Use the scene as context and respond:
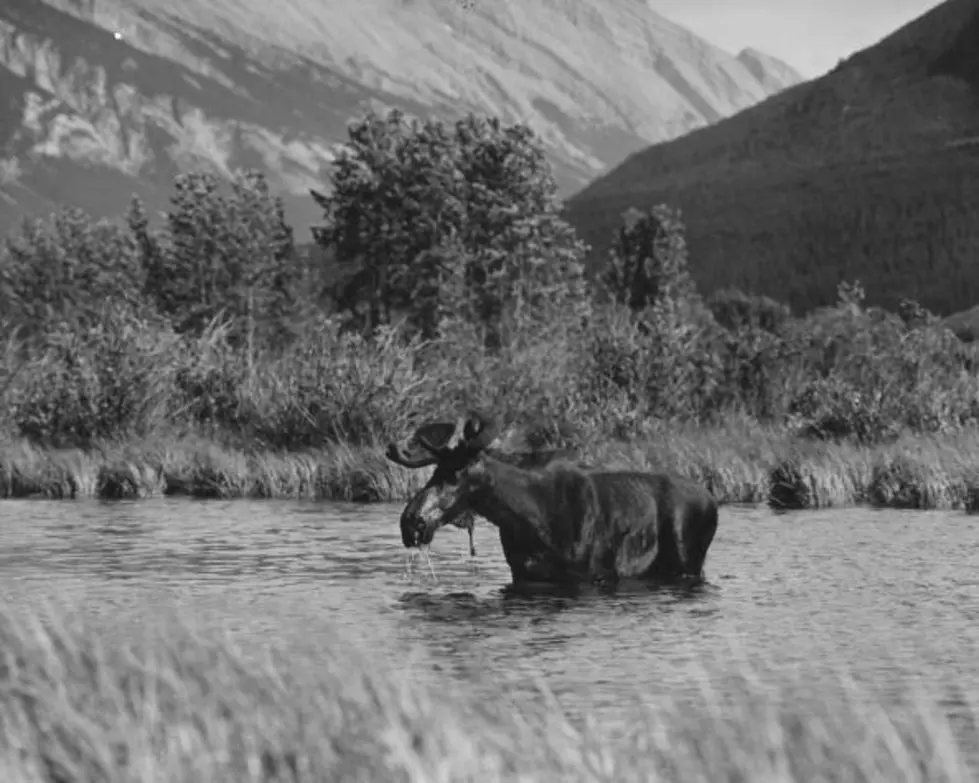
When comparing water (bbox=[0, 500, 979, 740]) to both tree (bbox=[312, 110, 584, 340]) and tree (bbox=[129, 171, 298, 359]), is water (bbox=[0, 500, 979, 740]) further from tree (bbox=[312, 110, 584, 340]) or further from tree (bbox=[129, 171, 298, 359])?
tree (bbox=[129, 171, 298, 359])

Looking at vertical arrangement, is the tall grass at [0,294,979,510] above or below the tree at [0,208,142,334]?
below

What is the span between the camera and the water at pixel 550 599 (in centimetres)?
1364

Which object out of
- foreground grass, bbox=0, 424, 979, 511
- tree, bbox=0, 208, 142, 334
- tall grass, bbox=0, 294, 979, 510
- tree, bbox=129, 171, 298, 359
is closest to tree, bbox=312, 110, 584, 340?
tree, bbox=129, 171, 298, 359

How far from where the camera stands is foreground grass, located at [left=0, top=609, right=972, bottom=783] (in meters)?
7.81

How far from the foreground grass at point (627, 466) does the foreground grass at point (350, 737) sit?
17690 mm

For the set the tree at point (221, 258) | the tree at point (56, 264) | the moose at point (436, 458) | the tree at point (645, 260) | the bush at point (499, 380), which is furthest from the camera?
the tree at point (56, 264)

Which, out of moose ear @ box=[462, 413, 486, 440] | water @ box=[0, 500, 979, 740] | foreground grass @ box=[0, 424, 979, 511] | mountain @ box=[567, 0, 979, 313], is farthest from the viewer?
mountain @ box=[567, 0, 979, 313]

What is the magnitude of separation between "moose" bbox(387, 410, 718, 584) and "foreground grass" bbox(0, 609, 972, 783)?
5.77m

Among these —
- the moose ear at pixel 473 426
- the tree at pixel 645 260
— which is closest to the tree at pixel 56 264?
the tree at pixel 645 260

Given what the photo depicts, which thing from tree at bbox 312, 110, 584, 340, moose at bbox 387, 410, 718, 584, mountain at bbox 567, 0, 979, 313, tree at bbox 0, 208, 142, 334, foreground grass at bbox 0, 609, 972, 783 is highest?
mountain at bbox 567, 0, 979, 313

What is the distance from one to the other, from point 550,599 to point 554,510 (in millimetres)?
837

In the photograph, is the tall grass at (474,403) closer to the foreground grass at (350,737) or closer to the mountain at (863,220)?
the foreground grass at (350,737)

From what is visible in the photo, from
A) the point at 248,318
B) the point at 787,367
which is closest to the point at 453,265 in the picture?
the point at 248,318

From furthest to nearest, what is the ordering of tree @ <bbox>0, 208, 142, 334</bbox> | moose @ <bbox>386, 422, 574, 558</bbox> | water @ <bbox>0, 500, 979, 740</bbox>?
tree @ <bbox>0, 208, 142, 334</bbox> → moose @ <bbox>386, 422, 574, 558</bbox> → water @ <bbox>0, 500, 979, 740</bbox>
